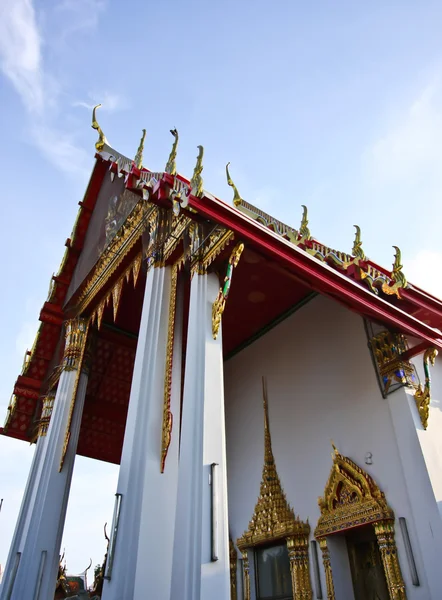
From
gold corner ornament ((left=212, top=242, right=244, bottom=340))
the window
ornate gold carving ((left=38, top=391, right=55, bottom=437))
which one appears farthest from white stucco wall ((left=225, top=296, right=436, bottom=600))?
ornate gold carving ((left=38, top=391, right=55, bottom=437))

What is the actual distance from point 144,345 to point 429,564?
8.08 ft

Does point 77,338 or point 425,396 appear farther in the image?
point 77,338

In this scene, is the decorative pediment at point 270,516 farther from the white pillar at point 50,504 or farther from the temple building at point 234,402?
the white pillar at point 50,504

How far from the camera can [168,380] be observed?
333 centimetres

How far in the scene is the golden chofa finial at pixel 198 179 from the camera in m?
3.17

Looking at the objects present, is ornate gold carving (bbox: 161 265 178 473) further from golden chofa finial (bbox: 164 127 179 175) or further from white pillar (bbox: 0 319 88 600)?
white pillar (bbox: 0 319 88 600)

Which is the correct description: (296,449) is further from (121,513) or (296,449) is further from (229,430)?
(121,513)

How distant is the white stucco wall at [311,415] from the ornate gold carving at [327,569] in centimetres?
9

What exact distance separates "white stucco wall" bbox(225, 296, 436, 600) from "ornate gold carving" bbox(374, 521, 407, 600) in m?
0.05

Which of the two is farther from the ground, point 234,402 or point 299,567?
point 234,402

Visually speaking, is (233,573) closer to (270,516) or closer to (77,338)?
(270,516)

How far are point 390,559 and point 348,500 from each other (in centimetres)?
61

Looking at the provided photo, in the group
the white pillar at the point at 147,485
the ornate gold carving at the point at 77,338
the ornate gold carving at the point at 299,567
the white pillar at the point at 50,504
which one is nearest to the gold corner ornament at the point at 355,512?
the ornate gold carving at the point at 299,567

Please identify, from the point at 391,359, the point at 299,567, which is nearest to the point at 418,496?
the point at 391,359
